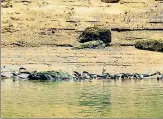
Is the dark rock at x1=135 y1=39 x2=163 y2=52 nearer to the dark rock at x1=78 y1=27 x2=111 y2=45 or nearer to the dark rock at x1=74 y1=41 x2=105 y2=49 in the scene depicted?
the dark rock at x1=78 y1=27 x2=111 y2=45

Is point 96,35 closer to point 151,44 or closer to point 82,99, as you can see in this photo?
point 151,44

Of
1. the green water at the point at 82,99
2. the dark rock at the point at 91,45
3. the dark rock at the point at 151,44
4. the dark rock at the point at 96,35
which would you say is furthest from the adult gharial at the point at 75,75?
the dark rock at the point at 96,35

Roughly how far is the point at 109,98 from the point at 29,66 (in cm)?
1245

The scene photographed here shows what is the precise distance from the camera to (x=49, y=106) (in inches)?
801

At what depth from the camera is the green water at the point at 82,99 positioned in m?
18.9

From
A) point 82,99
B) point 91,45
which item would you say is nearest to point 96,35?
point 91,45

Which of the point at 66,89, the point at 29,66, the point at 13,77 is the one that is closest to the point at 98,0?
the point at 29,66

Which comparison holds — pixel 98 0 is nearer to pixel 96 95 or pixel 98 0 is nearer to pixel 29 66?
pixel 29 66

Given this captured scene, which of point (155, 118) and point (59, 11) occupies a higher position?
point (59, 11)

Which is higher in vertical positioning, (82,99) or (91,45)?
(91,45)

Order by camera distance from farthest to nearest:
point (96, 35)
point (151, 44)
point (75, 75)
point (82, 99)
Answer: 1. point (96, 35)
2. point (151, 44)
3. point (75, 75)
4. point (82, 99)

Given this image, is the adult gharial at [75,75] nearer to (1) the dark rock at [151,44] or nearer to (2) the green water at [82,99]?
(2) the green water at [82,99]

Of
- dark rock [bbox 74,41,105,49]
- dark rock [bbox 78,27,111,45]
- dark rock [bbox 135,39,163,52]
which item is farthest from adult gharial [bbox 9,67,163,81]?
dark rock [bbox 78,27,111,45]

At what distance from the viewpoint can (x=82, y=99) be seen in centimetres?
2255
